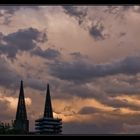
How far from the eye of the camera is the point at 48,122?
387ft

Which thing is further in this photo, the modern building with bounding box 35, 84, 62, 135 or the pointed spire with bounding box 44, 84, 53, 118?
the pointed spire with bounding box 44, 84, 53, 118

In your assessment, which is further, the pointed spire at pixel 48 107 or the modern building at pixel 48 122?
the pointed spire at pixel 48 107

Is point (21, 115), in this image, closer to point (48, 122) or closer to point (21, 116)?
point (21, 116)

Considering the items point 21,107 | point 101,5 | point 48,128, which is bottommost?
point 101,5

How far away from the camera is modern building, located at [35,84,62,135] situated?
360ft

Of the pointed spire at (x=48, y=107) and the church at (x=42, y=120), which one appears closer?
the church at (x=42, y=120)

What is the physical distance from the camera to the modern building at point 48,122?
10967cm

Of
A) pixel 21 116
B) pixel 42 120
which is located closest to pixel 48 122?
pixel 42 120
